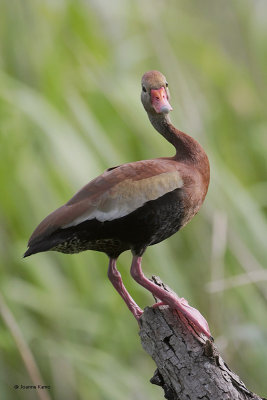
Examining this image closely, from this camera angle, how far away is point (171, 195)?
178cm

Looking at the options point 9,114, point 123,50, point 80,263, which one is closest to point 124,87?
point 123,50

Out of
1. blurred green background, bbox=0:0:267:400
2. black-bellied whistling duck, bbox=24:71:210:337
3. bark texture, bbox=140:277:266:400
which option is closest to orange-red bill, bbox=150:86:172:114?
black-bellied whistling duck, bbox=24:71:210:337

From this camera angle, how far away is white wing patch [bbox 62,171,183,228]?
1.73 meters

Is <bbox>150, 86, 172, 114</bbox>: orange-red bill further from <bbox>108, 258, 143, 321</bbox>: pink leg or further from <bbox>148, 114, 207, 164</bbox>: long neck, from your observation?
<bbox>108, 258, 143, 321</bbox>: pink leg

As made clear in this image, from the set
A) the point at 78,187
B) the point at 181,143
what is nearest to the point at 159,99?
the point at 181,143

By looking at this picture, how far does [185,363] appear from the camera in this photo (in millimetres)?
1788

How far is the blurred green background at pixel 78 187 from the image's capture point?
2.89m

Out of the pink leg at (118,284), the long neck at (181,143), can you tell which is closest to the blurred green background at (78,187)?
the pink leg at (118,284)

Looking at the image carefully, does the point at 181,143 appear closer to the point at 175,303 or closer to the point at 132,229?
the point at 132,229

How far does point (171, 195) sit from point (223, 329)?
139cm

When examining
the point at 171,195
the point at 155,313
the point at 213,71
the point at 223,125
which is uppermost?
the point at 213,71

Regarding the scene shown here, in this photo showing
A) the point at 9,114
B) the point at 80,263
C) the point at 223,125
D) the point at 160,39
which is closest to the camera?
the point at 9,114

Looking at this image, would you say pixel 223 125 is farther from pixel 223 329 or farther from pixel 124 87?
pixel 223 329

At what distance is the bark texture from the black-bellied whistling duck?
0.04m
